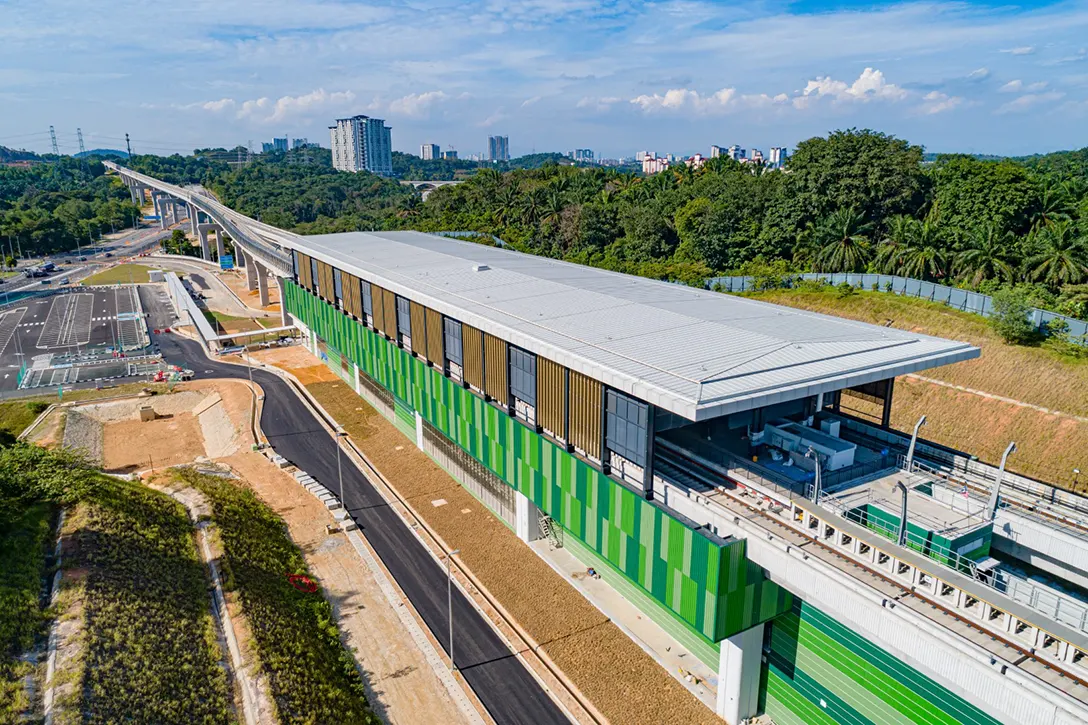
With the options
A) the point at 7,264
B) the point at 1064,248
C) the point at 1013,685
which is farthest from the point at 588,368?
the point at 7,264

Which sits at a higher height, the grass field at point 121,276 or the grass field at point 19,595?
the grass field at point 121,276

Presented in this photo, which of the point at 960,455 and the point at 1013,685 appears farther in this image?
the point at 960,455

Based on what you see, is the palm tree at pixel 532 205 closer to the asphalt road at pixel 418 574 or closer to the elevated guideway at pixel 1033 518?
the asphalt road at pixel 418 574

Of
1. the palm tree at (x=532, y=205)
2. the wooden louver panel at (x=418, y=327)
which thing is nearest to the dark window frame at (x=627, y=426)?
the wooden louver panel at (x=418, y=327)

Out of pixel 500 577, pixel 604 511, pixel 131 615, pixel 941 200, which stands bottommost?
pixel 500 577

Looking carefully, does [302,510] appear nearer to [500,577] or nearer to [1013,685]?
[500,577]

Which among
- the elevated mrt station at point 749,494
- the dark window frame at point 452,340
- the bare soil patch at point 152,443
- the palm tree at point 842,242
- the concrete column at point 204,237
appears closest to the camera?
the elevated mrt station at point 749,494

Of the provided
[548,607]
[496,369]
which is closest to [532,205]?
[496,369]
